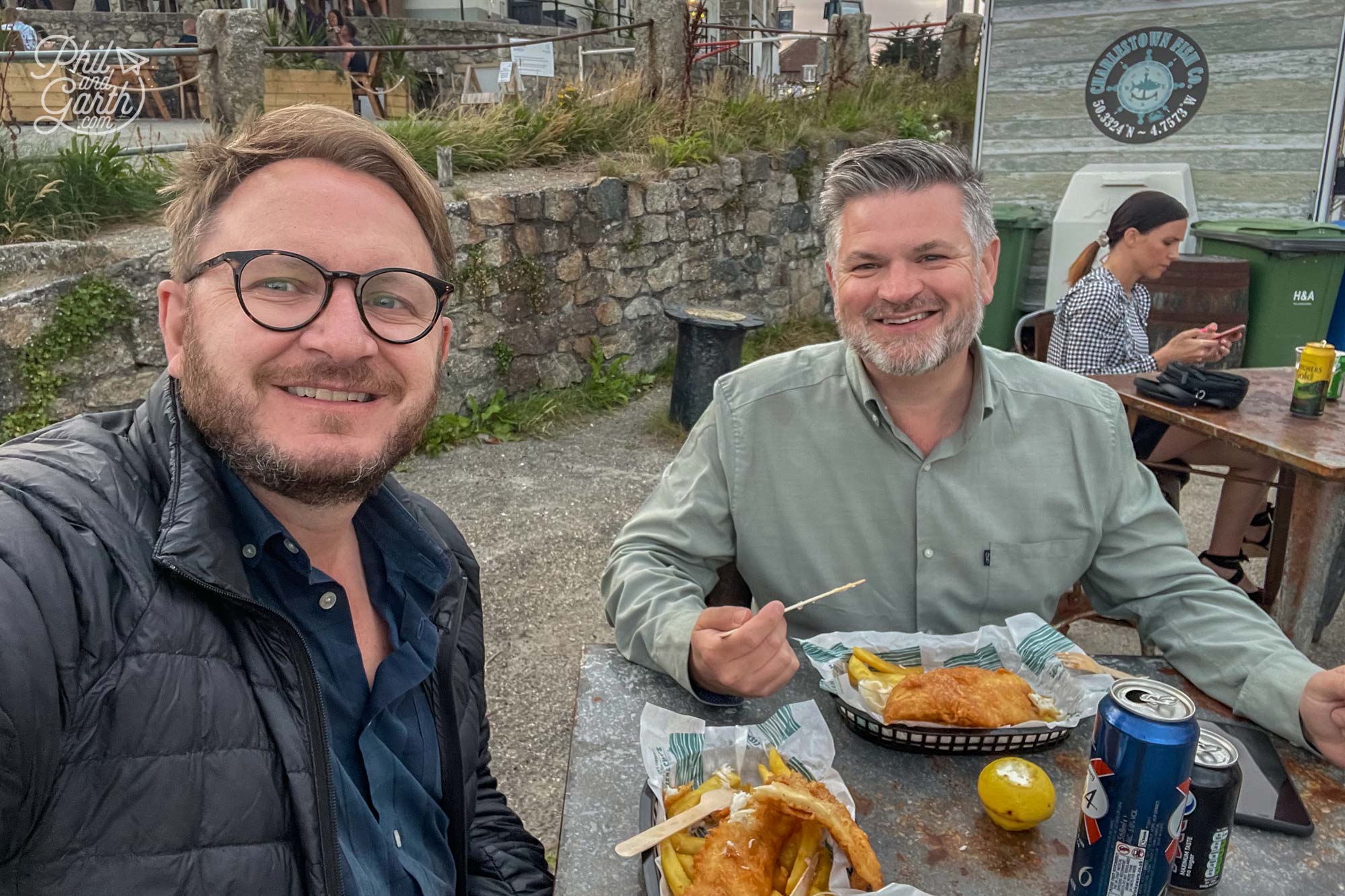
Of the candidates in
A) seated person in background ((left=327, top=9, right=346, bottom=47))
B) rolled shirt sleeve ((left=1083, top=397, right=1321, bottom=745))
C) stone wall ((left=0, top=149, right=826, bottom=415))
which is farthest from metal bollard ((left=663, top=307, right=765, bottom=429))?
seated person in background ((left=327, top=9, right=346, bottom=47))

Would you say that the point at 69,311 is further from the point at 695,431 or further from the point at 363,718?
the point at 363,718

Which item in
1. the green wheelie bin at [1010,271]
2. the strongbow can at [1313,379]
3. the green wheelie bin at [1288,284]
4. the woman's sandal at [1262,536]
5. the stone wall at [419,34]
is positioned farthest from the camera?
the stone wall at [419,34]

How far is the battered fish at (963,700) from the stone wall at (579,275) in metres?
4.69

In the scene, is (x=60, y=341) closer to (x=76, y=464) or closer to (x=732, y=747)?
(x=76, y=464)

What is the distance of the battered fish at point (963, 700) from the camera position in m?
1.41

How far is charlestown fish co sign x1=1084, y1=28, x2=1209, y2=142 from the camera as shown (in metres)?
7.61

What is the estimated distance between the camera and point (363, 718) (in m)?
1.42

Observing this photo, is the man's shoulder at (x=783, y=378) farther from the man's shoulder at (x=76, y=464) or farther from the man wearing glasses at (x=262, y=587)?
the man's shoulder at (x=76, y=464)

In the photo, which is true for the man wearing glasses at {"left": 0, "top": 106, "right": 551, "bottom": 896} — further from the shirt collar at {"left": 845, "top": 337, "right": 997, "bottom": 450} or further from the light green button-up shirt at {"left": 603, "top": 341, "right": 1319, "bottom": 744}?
the shirt collar at {"left": 845, "top": 337, "right": 997, "bottom": 450}

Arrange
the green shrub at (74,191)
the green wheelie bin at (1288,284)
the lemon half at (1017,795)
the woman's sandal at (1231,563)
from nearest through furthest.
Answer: the lemon half at (1017,795)
the woman's sandal at (1231,563)
the green shrub at (74,191)
the green wheelie bin at (1288,284)

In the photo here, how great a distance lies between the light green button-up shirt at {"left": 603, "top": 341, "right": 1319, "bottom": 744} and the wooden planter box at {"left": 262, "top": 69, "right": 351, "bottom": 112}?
34.7 feet

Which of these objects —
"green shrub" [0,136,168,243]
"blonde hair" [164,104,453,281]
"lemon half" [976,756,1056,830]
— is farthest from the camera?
"green shrub" [0,136,168,243]

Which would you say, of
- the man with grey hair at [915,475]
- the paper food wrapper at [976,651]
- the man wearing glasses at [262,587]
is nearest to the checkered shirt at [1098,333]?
the man with grey hair at [915,475]

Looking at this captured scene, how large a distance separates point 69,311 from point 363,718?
4.25 m
